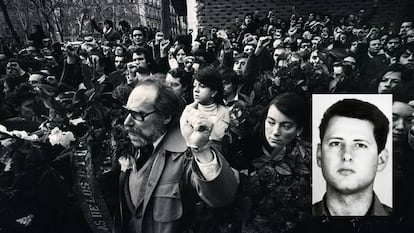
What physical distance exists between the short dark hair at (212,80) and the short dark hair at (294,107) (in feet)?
1.36

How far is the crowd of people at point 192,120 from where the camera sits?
3258 mm

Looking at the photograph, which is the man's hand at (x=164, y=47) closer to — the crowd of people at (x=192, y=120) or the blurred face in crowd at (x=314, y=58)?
the crowd of people at (x=192, y=120)

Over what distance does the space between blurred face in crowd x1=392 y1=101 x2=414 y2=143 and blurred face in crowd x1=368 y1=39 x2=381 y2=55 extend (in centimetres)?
40

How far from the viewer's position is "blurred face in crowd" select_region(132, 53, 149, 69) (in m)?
3.43

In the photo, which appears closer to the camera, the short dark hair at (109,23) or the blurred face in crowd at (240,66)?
the blurred face in crowd at (240,66)

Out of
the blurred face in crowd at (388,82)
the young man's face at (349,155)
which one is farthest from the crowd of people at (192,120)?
the young man's face at (349,155)

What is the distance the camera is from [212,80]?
10.9ft

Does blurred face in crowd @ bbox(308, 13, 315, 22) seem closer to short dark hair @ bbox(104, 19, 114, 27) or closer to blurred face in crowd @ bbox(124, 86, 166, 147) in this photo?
blurred face in crowd @ bbox(124, 86, 166, 147)

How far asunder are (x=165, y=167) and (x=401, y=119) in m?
1.74

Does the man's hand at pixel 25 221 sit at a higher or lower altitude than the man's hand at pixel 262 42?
lower

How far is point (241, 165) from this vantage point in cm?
330

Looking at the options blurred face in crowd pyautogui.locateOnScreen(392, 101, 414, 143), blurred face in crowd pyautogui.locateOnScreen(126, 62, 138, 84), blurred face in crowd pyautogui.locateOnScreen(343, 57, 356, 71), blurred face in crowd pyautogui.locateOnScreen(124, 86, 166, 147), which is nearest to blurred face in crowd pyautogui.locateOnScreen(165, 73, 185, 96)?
blurred face in crowd pyautogui.locateOnScreen(124, 86, 166, 147)

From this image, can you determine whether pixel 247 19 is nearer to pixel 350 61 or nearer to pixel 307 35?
pixel 307 35

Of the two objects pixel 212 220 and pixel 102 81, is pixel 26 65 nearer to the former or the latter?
pixel 102 81
